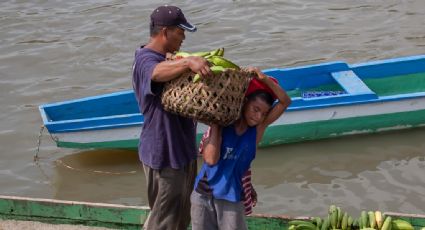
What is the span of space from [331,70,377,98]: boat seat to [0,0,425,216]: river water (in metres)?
0.60

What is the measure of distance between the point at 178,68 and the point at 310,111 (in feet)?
13.3

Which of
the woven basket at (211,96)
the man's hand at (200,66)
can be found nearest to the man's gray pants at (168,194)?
the woven basket at (211,96)

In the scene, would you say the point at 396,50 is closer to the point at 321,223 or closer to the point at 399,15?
the point at 399,15

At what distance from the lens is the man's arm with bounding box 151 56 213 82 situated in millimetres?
3613

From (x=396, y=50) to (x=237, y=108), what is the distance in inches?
294

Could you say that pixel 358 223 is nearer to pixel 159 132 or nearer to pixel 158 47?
pixel 159 132

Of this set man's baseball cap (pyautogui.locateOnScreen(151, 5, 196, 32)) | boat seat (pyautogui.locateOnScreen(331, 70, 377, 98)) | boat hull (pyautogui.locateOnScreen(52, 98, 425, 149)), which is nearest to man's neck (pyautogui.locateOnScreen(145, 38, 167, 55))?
man's baseball cap (pyautogui.locateOnScreen(151, 5, 196, 32))

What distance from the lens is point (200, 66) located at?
3609mm

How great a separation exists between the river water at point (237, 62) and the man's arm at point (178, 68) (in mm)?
3455

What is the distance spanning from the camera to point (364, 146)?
789cm

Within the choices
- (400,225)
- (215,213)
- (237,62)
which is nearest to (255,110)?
(215,213)

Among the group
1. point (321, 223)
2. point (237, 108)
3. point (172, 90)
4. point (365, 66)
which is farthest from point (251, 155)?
point (365, 66)

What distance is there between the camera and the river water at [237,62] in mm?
7312

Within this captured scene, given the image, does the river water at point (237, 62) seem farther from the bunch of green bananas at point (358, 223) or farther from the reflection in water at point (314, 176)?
the bunch of green bananas at point (358, 223)
